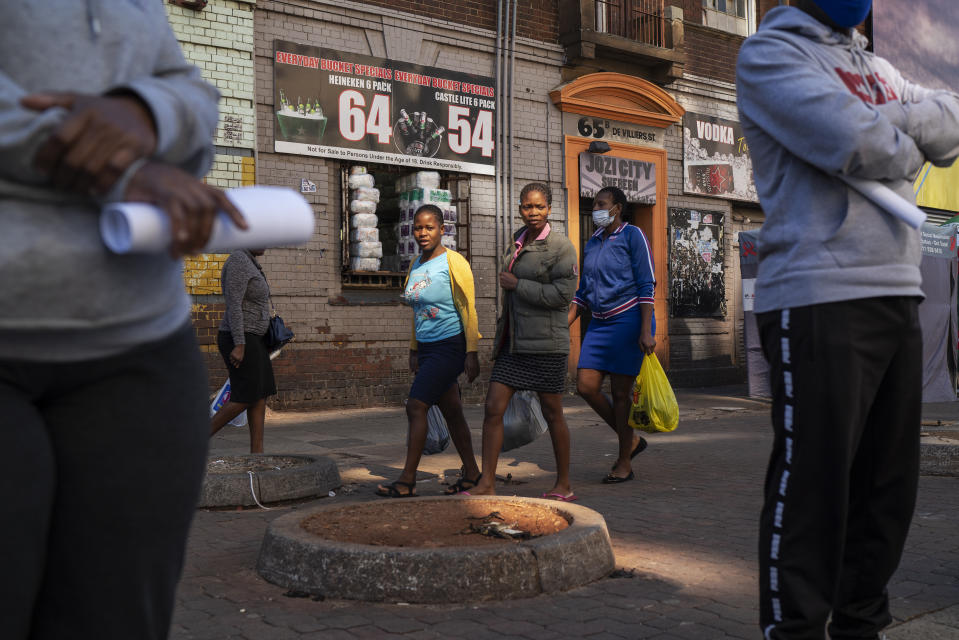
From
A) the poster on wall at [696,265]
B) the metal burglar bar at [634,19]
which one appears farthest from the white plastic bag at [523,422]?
the metal burglar bar at [634,19]

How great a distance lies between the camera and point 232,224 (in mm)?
1344

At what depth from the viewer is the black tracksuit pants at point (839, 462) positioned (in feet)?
7.82

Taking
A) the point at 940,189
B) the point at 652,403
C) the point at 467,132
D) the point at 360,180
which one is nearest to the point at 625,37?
the point at 467,132

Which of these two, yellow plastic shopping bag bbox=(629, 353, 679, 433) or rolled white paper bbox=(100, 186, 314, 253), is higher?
rolled white paper bbox=(100, 186, 314, 253)

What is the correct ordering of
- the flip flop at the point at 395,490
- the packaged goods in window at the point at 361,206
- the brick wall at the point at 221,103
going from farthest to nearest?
the packaged goods in window at the point at 361,206
the brick wall at the point at 221,103
the flip flop at the point at 395,490

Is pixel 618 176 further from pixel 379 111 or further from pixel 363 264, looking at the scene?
pixel 363 264

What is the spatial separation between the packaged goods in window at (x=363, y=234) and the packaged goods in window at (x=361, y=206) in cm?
23

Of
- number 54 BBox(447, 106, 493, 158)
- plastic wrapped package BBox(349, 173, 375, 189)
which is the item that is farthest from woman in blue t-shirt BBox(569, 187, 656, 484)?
number 54 BBox(447, 106, 493, 158)

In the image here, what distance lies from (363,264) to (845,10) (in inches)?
409

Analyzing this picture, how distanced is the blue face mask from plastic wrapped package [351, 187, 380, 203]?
10.3 metres

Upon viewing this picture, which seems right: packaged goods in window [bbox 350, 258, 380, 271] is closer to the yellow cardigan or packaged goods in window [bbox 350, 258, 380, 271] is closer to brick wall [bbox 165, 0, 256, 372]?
brick wall [bbox 165, 0, 256, 372]

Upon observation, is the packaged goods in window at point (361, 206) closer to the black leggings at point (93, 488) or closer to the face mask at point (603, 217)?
the face mask at point (603, 217)

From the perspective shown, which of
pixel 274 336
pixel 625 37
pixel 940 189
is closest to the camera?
pixel 274 336

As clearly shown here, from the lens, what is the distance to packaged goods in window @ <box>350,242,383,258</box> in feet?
41.3
